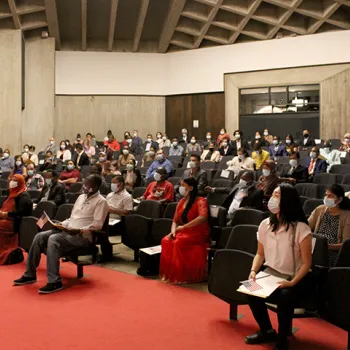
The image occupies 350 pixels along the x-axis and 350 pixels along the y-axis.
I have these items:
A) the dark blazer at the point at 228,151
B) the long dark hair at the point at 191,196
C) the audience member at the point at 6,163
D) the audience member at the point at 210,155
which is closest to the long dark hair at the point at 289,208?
the long dark hair at the point at 191,196

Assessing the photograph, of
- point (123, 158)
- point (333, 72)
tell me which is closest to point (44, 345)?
point (123, 158)

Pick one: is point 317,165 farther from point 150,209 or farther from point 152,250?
point 152,250

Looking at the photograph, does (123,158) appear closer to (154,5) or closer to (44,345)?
(154,5)

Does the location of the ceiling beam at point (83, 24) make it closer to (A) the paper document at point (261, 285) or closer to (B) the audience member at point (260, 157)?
(B) the audience member at point (260, 157)

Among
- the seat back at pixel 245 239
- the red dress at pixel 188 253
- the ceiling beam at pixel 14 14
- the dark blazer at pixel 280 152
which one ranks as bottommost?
the red dress at pixel 188 253

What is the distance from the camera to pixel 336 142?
527 inches

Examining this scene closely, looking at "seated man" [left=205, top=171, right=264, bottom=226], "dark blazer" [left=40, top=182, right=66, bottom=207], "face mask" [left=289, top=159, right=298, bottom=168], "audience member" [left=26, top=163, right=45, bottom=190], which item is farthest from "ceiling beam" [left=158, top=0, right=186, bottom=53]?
"seated man" [left=205, top=171, right=264, bottom=226]

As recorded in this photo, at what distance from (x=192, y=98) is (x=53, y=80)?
498 cm

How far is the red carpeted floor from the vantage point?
12.0ft

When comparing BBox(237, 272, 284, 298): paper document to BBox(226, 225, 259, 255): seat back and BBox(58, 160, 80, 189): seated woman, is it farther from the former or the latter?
BBox(58, 160, 80, 189): seated woman

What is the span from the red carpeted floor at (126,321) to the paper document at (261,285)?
1.55 feet

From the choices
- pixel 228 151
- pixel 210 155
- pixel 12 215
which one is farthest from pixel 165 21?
pixel 12 215

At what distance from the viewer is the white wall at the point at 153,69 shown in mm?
16250

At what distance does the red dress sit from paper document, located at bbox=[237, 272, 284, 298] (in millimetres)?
1767
